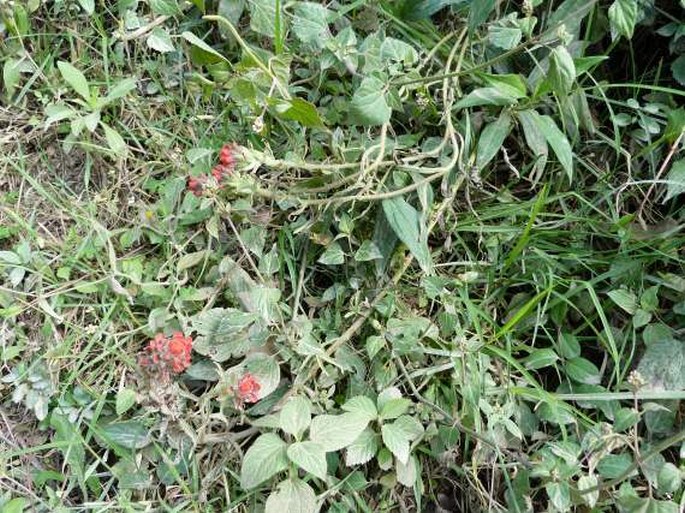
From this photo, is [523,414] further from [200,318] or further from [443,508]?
[200,318]

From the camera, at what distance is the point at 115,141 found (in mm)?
1646

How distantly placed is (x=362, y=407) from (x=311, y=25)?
797mm

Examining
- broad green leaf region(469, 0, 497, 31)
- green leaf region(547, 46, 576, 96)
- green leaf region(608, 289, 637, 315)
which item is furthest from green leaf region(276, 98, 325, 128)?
green leaf region(608, 289, 637, 315)

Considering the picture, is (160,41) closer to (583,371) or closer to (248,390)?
(248,390)

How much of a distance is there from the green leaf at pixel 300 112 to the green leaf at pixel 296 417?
551 millimetres

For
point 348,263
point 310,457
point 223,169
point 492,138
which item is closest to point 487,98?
point 492,138

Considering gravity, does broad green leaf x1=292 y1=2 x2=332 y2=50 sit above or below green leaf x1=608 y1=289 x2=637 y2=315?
above

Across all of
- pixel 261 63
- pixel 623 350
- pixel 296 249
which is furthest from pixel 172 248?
pixel 623 350

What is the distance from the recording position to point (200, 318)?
1.50 metres

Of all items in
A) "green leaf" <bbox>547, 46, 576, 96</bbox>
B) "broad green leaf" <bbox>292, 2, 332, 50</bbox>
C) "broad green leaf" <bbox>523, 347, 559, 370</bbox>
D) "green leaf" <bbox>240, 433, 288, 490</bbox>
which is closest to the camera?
"green leaf" <bbox>547, 46, 576, 96</bbox>

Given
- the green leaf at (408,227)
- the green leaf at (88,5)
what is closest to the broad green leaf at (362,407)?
the green leaf at (408,227)

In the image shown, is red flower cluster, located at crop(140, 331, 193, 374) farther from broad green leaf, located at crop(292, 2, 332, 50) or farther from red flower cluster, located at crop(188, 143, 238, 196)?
broad green leaf, located at crop(292, 2, 332, 50)

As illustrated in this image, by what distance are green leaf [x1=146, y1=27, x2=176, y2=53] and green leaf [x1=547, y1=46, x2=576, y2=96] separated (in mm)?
872

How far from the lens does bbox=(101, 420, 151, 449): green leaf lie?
1.46 meters
